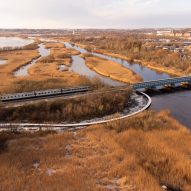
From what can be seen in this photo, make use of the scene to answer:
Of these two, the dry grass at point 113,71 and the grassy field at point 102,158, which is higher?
the grassy field at point 102,158

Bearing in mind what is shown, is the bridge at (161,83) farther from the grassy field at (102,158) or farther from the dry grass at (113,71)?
the grassy field at (102,158)

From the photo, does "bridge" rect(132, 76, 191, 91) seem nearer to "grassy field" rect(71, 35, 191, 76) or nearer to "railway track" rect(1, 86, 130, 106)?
"railway track" rect(1, 86, 130, 106)

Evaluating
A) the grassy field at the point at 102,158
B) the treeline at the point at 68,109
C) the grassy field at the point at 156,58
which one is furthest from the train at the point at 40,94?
the grassy field at the point at 156,58

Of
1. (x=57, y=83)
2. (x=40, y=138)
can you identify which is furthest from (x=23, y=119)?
(x=57, y=83)

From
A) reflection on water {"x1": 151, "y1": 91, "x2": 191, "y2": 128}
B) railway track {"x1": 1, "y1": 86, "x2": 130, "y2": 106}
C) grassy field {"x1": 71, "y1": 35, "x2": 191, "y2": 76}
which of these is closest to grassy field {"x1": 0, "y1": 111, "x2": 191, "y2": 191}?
reflection on water {"x1": 151, "y1": 91, "x2": 191, "y2": 128}

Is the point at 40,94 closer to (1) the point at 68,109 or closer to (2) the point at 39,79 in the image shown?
(1) the point at 68,109

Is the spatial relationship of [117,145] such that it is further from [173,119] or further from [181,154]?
[173,119]
